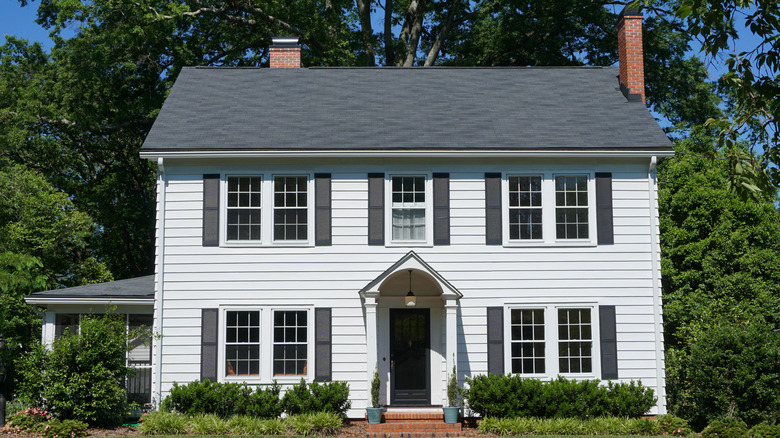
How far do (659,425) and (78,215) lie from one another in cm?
1794

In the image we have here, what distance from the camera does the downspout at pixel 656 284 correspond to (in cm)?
1630

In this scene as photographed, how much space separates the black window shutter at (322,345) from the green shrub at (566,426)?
3341 millimetres

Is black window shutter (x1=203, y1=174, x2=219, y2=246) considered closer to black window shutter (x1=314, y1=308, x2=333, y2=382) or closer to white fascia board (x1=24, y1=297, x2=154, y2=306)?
white fascia board (x1=24, y1=297, x2=154, y2=306)

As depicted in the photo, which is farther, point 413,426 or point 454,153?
point 454,153

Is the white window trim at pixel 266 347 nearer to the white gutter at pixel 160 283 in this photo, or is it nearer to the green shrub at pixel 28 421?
the white gutter at pixel 160 283

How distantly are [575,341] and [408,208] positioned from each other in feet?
14.7

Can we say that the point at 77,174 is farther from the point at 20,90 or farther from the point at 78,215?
the point at 78,215

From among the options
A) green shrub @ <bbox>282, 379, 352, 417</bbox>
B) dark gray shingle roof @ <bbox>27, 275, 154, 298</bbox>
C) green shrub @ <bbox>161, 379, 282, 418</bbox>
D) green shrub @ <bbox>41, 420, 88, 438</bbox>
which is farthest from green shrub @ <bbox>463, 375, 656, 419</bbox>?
dark gray shingle roof @ <bbox>27, 275, 154, 298</bbox>

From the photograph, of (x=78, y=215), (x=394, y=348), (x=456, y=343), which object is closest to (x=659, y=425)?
(x=456, y=343)

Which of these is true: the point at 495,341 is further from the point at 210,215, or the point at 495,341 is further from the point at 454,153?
the point at 210,215

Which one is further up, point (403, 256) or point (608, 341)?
point (403, 256)

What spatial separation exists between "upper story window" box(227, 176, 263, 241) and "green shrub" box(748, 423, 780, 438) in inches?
407

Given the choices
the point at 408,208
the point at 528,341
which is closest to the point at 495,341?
the point at 528,341

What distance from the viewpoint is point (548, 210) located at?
1670cm
